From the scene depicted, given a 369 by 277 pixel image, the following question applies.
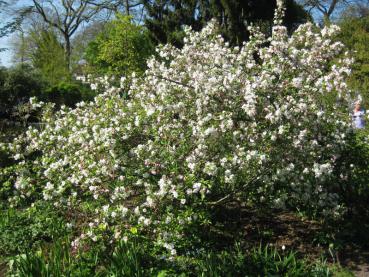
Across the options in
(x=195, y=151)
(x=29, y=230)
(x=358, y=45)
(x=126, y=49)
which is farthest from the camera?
(x=126, y=49)

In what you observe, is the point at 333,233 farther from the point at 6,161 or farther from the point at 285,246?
the point at 6,161

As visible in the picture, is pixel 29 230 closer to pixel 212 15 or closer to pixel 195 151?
pixel 195 151

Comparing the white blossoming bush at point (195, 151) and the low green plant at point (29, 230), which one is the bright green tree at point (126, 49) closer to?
the low green plant at point (29, 230)

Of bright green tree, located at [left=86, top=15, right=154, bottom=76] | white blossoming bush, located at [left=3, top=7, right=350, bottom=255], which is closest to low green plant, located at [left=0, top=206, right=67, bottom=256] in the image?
white blossoming bush, located at [left=3, top=7, right=350, bottom=255]

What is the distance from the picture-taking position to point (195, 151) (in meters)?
4.08

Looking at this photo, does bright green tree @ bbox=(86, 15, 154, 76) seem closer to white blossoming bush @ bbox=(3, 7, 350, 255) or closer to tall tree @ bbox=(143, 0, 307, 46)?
tall tree @ bbox=(143, 0, 307, 46)

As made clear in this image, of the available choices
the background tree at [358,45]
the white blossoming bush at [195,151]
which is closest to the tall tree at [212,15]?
the background tree at [358,45]

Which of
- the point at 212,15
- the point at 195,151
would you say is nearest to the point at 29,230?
the point at 195,151

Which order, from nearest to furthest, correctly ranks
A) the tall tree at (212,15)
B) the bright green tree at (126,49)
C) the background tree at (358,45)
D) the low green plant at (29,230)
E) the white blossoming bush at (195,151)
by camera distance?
the white blossoming bush at (195,151)
the low green plant at (29,230)
the background tree at (358,45)
the tall tree at (212,15)
the bright green tree at (126,49)

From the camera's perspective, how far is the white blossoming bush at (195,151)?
12.5 feet

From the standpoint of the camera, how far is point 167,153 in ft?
13.5

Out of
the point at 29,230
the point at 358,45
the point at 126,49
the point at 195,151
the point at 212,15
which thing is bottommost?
the point at 29,230

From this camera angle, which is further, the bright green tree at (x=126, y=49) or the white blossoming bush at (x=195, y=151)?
the bright green tree at (x=126, y=49)

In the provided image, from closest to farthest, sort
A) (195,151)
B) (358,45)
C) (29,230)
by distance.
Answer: (195,151)
(29,230)
(358,45)
